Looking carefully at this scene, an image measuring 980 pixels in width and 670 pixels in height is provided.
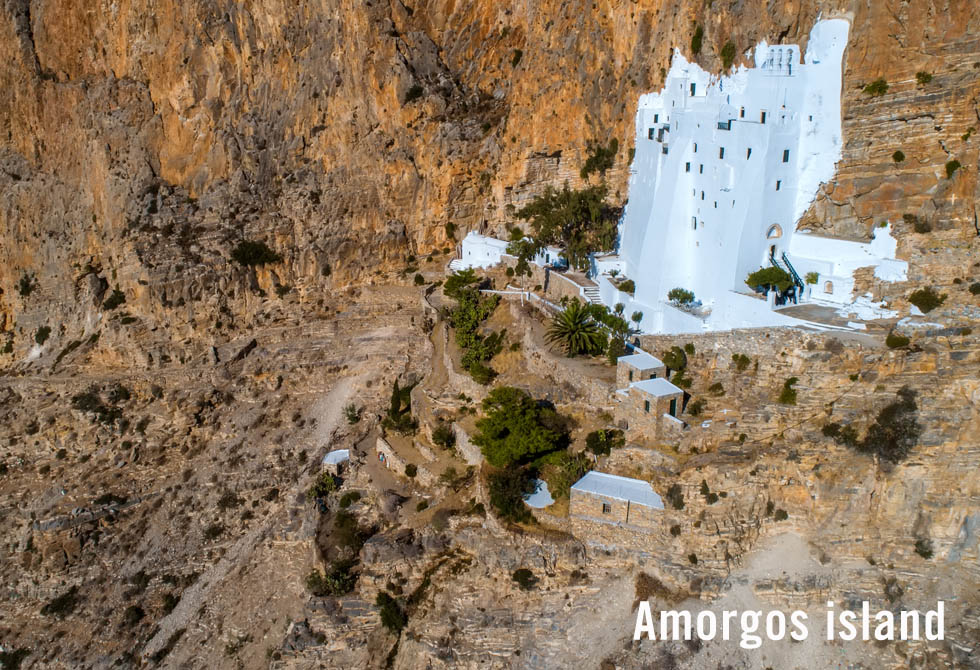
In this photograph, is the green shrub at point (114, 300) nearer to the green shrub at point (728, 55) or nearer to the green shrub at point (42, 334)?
the green shrub at point (42, 334)

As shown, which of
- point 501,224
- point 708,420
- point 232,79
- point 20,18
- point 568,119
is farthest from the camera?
point 20,18

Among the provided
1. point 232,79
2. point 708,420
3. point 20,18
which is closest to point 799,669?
point 708,420

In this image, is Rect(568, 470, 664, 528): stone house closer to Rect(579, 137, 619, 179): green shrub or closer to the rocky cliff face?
the rocky cliff face

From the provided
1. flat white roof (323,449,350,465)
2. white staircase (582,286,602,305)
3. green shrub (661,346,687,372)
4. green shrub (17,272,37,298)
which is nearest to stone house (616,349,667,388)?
green shrub (661,346,687,372)

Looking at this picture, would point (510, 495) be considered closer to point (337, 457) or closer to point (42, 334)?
point (337, 457)

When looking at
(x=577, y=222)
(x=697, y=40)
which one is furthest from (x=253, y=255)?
(x=697, y=40)

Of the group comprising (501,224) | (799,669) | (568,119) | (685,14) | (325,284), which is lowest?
(799,669)

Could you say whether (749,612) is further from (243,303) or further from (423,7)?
(423,7)
